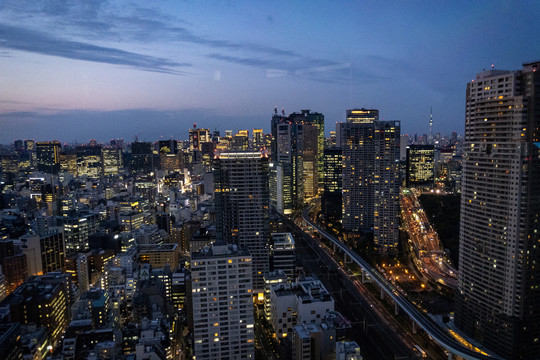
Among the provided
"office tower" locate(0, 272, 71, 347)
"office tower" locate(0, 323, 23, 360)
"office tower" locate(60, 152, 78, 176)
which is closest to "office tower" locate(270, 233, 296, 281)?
"office tower" locate(0, 272, 71, 347)

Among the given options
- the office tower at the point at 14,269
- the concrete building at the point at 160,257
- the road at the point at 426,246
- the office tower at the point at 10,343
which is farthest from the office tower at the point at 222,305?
the office tower at the point at 14,269

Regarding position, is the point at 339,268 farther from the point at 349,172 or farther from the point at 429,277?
the point at 349,172

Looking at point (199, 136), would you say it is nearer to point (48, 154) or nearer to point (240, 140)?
point (240, 140)

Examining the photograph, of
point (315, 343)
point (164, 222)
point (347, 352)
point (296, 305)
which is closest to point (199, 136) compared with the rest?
point (164, 222)

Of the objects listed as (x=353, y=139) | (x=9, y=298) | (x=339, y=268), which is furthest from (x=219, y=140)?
(x=9, y=298)

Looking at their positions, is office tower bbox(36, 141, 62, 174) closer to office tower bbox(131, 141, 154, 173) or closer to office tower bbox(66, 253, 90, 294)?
office tower bbox(131, 141, 154, 173)

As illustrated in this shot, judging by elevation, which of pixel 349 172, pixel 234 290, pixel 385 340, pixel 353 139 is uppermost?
pixel 353 139
